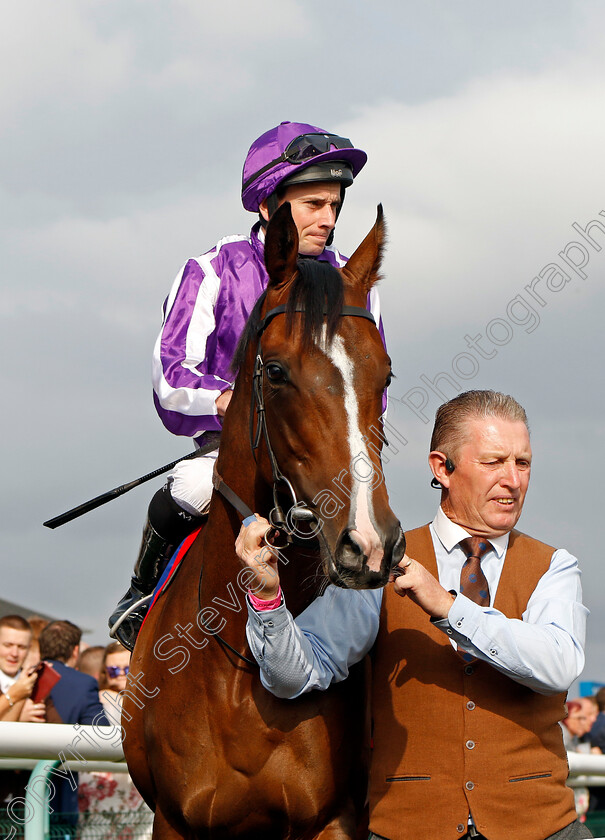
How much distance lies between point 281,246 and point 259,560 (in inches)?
38.6

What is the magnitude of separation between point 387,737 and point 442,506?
28.5 inches

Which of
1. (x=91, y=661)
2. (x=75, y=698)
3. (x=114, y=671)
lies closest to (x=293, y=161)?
(x=75, y=698)

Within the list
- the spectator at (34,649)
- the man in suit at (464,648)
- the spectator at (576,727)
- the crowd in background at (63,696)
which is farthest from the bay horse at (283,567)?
the spectator at (576,727)

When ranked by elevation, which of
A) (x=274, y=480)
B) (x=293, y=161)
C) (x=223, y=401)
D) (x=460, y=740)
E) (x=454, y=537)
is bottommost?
(x=460, y=740)

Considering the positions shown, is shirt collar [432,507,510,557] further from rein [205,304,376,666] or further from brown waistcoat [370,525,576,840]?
rein [205,304,376,666]

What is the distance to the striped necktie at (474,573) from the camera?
304cm

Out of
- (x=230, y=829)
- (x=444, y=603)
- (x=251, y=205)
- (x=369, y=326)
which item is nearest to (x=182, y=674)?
(x=230, y=829)

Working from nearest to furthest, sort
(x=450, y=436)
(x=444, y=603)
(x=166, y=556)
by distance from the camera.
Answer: (x=444, y=603)
(x=450, y=436)
(x=166, y=556)

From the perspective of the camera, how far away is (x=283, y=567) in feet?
10.5

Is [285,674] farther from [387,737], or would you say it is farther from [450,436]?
[450,436]

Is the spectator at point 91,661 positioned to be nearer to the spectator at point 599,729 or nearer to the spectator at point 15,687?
the spectator at point 15,687

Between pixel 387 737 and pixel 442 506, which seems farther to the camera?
pixel 442 506

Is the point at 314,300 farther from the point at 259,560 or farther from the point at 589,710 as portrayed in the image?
the point at 589,710

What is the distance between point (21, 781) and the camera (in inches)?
163
